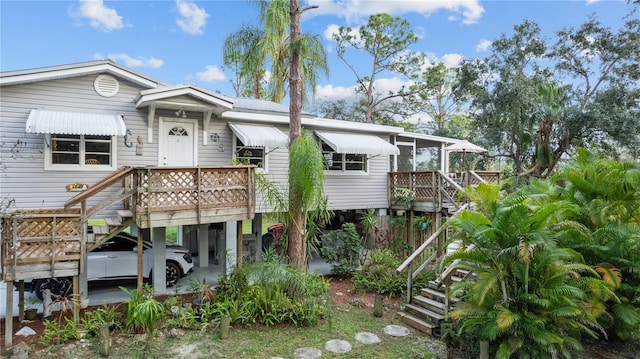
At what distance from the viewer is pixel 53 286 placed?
774 centimetres

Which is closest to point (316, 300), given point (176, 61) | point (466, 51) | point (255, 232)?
point (255, 232)

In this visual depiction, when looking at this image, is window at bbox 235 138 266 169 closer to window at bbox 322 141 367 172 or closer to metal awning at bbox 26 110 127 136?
window at bbox 322 141 367 172

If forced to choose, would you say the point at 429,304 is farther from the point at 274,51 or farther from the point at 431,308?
the point at 274,51

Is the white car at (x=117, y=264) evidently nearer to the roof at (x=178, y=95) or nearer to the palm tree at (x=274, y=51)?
the roof at (x=178, y=95)

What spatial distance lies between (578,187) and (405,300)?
4480mm

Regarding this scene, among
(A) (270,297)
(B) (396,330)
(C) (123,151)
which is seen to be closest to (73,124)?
(C) (123,151)

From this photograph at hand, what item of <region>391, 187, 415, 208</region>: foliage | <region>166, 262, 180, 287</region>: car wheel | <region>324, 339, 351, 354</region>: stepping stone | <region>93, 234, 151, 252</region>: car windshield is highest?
<region>391, 187, 415, 208</region>: foliage

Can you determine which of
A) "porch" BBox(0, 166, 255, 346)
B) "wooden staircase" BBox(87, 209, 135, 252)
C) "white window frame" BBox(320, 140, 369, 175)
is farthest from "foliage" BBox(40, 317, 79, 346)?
"white window frame" BBox(320, 140, 369, 175)

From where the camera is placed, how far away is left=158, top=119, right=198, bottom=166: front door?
889cm

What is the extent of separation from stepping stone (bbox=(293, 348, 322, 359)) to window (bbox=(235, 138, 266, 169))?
5.35 m

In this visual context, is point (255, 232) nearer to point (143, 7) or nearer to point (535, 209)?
point (535, 209)

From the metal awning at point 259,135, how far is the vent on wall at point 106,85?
2791 mm

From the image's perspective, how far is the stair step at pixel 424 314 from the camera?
23.0ft

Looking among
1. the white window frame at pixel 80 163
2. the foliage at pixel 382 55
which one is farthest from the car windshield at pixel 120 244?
the foliage at pixel 382 55
